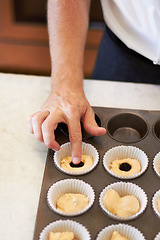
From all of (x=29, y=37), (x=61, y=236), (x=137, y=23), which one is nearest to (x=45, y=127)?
(x=61, y=236)

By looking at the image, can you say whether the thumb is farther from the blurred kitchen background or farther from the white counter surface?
the blurred kitchen background

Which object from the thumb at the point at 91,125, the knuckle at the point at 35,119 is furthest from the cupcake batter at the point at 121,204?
the knuckle at the point at 35,119

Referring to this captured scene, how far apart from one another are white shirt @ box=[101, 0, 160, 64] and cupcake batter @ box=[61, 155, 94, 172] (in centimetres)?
54

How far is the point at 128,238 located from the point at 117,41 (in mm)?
967

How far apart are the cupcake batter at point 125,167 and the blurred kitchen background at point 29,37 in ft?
5.72

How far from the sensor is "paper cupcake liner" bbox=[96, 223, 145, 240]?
3.32 feet

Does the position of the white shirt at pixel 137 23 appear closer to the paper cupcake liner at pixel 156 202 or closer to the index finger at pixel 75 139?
the index finger at pixel 75 139

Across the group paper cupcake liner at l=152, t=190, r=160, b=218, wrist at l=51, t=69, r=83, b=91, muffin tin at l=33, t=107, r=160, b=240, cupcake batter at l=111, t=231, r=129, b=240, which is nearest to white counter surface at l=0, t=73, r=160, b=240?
muffin tin at l=33, t=107, r=160, b=240

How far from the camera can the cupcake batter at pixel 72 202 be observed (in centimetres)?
110

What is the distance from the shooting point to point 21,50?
296 centimetres

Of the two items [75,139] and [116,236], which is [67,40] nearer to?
[75,139]

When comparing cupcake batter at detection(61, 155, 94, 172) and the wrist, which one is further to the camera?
the wrist

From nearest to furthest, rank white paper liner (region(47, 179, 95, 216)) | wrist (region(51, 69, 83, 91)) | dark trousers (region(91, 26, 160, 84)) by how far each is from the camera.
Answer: white paper liner (region(47, 179, 95, 216)), wrist (region(51, 69, 83, 91)), dark trousers (region(91, 26, 160, 84))

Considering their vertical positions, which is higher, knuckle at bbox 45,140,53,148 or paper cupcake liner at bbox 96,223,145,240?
knuckle at bbox 45,140,53,148
